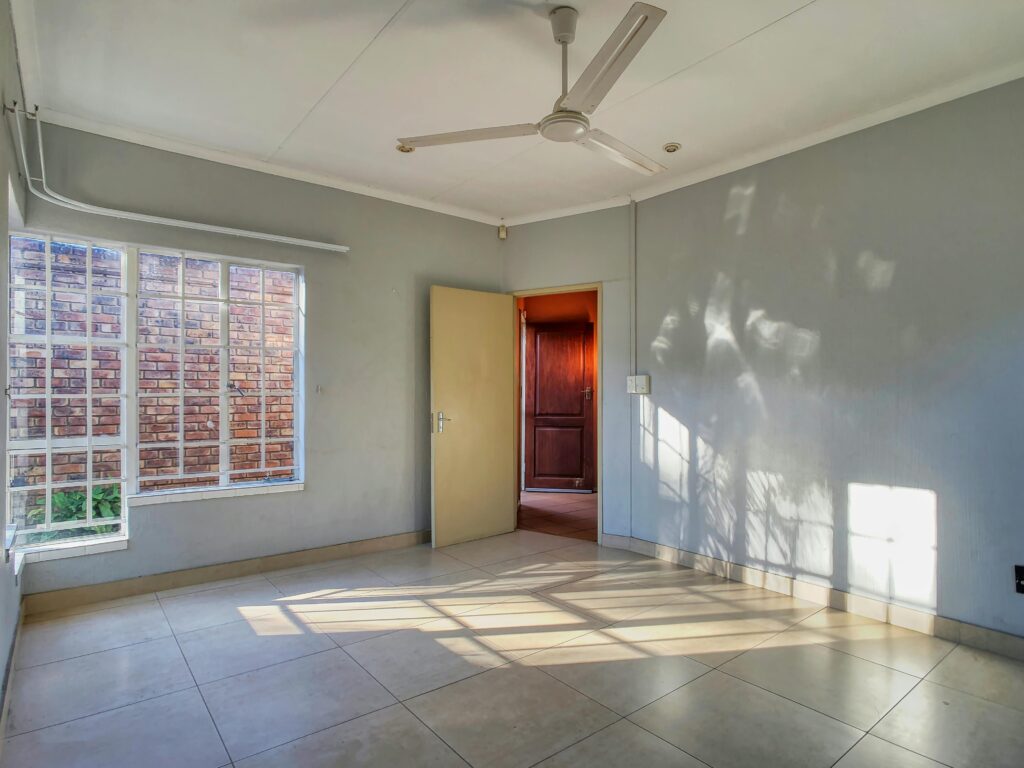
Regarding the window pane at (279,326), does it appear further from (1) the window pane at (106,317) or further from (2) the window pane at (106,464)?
(2) the window pane at (106,464)

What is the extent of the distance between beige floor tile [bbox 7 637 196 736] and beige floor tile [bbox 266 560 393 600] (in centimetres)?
82

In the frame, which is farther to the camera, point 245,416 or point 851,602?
point 245,416

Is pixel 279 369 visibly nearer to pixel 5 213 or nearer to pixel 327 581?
pixel 327 581

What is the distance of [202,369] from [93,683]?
1869 millimetres

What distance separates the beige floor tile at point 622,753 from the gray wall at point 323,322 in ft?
8.59

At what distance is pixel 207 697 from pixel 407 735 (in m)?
0.88

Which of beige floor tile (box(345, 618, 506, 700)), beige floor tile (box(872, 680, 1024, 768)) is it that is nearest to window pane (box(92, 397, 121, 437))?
beige floor tile (box(345, 618, 506, 700))

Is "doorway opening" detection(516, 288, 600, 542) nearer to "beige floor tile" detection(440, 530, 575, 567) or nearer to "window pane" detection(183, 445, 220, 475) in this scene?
"beige floor tile" detection(440, 530, 575, 567)

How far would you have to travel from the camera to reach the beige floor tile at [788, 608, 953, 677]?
2.62 m

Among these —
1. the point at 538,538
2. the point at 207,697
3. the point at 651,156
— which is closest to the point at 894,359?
the point at 651,156

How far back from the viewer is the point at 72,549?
10.4 ft

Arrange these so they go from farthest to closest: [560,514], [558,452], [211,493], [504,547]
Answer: [558,452] → [560,514] → [504,547] → [211,493]

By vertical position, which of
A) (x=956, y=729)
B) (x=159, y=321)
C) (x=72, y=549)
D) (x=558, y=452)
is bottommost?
(x=956, y=729)

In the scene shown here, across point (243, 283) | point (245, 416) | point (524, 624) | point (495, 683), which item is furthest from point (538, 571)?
point (243, 283)
